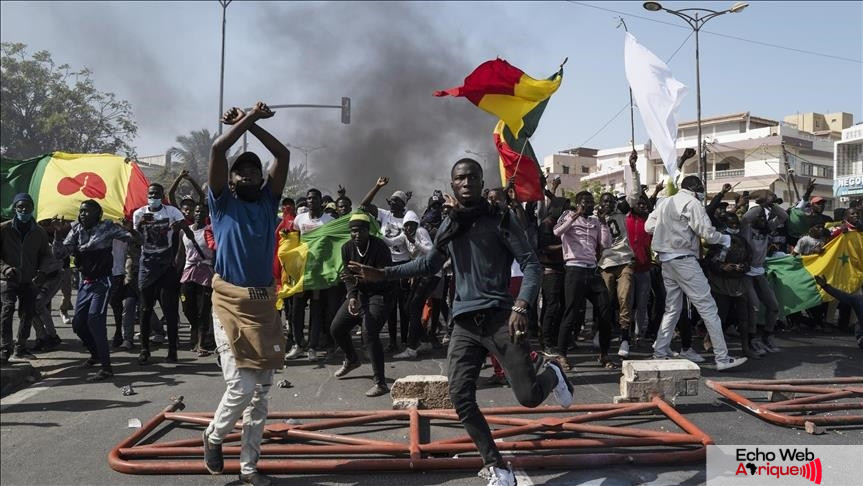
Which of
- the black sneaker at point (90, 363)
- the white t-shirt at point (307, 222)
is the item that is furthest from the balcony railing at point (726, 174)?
the black sneaker at point (90, 363)

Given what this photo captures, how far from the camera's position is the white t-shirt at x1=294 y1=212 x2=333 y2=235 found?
28.6ft

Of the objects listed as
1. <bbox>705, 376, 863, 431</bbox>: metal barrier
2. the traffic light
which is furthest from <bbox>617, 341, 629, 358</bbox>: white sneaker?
the traffic light

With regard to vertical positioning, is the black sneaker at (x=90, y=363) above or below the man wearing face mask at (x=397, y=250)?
below

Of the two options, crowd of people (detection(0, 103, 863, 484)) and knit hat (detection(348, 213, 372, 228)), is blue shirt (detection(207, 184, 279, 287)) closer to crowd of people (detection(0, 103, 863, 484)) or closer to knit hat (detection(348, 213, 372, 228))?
crowd of people (detection(0, 103, 863, 484))

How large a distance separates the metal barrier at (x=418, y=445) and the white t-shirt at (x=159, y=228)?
9.47 ft

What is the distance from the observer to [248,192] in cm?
403

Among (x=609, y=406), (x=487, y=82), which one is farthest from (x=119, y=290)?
(x=609, y=406)

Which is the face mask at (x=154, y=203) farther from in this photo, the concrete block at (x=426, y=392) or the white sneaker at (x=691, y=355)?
the white sneaker at (x=691, y=355)

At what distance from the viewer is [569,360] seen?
7.70 metres

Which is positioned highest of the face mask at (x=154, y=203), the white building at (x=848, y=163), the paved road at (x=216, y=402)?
the white building at (x=848, y=163)

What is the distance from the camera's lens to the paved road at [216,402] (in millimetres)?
3982

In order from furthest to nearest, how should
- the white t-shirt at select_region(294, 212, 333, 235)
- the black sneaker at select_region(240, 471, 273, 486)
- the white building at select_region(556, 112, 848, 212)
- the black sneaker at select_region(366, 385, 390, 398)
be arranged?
the white building at select_region(556, 112, 848, 212)
the white t-shirt at select_region(294, 212, 333, 235)
the black sneaker at select_region(366, 385, 390, 398)
the black sneaker at select_region(240, 471, 273, 486)

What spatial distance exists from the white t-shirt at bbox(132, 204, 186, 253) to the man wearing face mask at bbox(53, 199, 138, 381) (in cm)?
56

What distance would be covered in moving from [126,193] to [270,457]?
20.1 ft
